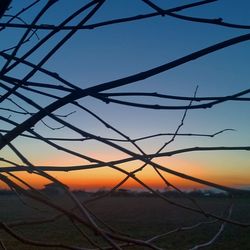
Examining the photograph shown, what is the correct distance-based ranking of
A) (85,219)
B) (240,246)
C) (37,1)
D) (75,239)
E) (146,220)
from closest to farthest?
1. (85,219)
2. (37,1)
3. (240,246)
4. (75,239)
5. (146,220)

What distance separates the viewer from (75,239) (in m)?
14.8

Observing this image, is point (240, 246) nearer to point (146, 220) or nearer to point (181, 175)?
point (146, 220)

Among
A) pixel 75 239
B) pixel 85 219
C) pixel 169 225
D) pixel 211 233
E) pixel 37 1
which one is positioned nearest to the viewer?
pixel 85 219

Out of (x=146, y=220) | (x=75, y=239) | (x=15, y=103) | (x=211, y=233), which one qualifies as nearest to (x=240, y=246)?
(x=211, y=233)

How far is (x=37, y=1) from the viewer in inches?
24.5

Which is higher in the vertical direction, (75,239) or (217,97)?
(217,97)

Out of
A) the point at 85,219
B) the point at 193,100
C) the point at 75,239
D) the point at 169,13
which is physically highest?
the point at 169,13

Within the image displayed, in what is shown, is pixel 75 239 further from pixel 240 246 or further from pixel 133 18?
pixel 133 18

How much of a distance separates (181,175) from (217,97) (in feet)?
0.38

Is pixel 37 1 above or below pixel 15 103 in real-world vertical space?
above

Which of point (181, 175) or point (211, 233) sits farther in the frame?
point (211, 233)

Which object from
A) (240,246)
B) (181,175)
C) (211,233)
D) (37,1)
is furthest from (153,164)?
(211,233)

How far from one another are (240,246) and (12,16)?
14367 mm

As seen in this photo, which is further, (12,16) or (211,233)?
(211,233)
